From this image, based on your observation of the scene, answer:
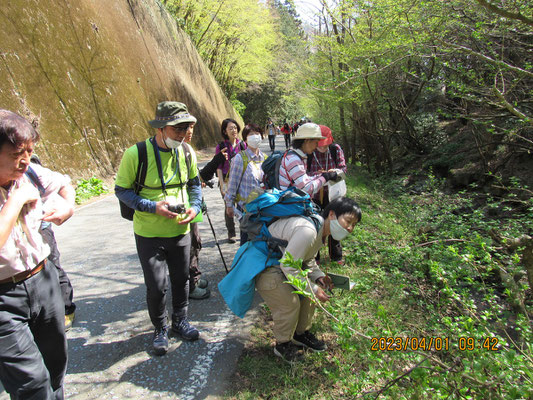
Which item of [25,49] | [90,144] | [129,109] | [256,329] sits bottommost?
[256,329]

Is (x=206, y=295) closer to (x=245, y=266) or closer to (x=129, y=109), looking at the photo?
(x=245, y=266)

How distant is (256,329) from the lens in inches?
120

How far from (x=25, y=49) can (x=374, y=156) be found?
37.5 feet

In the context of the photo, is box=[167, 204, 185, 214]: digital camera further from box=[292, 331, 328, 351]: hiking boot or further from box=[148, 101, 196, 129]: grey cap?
box=[292, 331, 328, 351]: hiking boot

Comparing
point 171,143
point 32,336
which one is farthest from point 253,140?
point 32,336

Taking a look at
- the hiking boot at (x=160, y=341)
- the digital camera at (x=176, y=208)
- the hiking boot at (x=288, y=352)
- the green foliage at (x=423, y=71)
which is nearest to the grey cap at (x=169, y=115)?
the digital camera at (x=176, y=208)

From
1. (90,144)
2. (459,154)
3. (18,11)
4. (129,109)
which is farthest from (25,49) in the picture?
(459,154)

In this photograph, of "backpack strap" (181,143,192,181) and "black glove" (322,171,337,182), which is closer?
"backpack strap" (181,143,192,181)

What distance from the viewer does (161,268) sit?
8.55ft

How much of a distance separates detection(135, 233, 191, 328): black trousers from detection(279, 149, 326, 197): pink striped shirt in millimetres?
1135

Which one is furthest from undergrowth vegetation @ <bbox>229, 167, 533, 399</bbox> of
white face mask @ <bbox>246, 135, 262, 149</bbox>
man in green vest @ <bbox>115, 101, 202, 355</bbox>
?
white face mask @ <bbox>246, 135, 262, 149</bbox>

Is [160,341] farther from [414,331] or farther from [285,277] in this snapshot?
[414,331]

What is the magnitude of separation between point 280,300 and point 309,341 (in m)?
0.56

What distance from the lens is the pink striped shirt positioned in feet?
10.5
